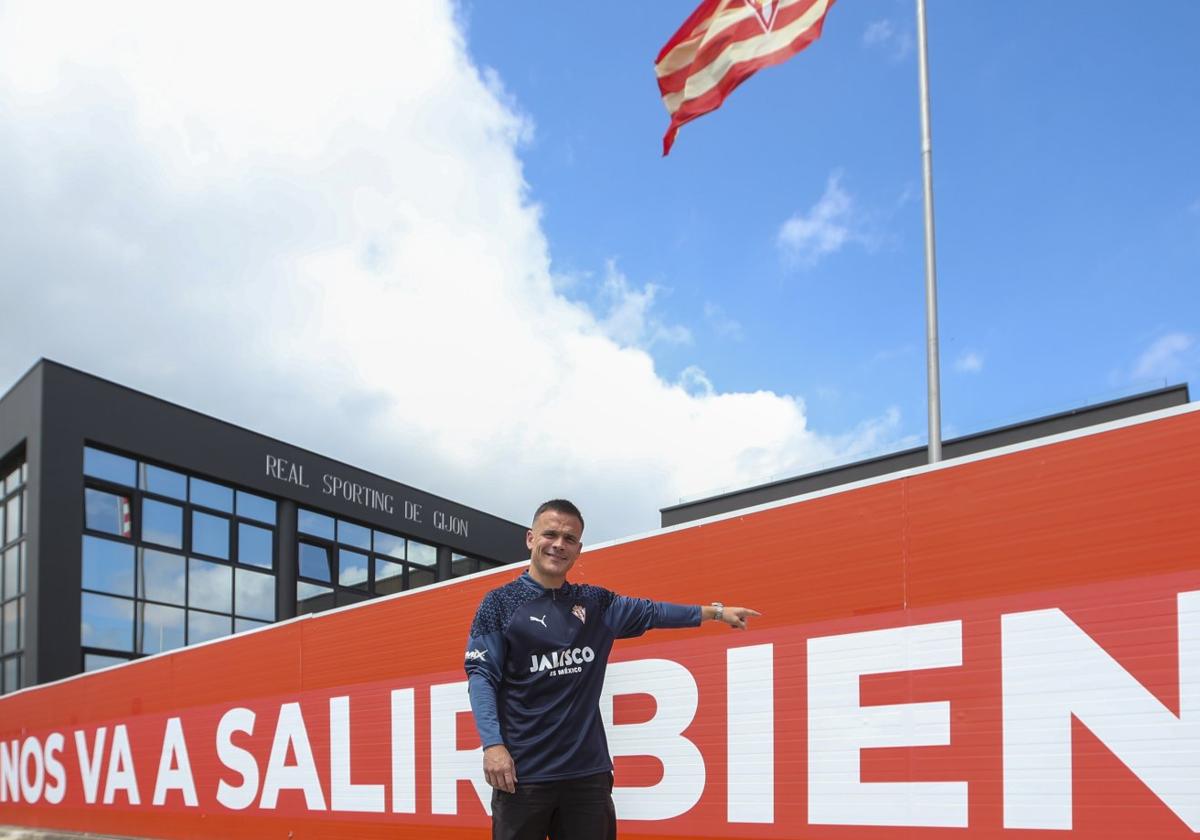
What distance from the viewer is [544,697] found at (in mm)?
3662

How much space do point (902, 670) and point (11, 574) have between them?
1537cm

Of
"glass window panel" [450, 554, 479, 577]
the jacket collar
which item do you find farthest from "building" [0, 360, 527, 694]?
the jacket collar

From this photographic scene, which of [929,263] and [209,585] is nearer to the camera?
[929,263]

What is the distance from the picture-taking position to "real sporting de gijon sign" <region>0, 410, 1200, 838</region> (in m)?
3.88

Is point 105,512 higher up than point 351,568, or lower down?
higher up

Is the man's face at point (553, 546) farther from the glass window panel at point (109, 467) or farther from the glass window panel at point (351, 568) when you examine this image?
the glass window panel at point (351, 568)

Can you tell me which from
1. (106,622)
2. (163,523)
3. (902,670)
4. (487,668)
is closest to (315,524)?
(163,523)

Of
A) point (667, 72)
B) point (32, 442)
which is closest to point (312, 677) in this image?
point (667, 72)

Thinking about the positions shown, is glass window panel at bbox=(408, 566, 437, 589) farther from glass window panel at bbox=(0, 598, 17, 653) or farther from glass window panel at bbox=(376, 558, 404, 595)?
glass window panel at bbox=(0, 598, 17, 653)

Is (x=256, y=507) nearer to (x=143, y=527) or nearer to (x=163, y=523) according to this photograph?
(x=163, y=523)

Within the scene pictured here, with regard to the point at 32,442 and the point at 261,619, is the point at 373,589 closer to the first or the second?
the point at 261,619

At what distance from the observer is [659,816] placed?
545cm

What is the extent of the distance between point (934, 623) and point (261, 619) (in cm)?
1607

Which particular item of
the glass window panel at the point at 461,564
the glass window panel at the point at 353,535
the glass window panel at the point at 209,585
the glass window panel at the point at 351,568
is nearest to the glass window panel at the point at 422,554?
the glass window panel at the point at 461,564
